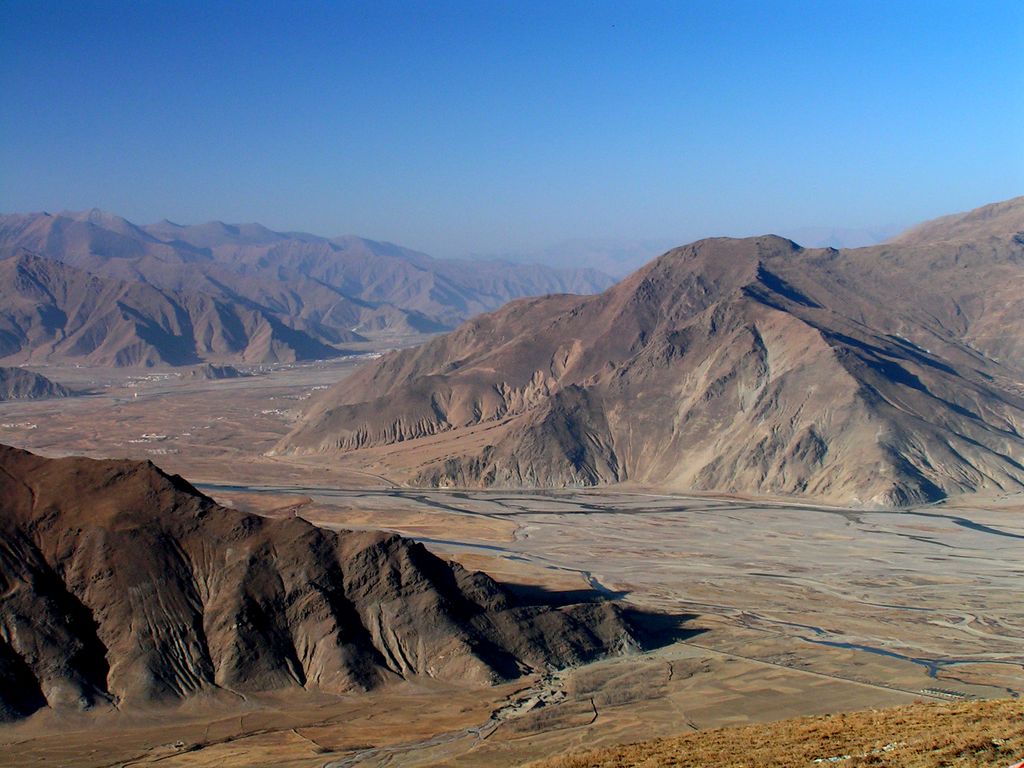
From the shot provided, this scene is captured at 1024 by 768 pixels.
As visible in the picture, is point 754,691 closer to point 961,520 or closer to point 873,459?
point 961,520

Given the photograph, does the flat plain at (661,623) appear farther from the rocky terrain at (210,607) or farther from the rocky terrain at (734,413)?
the rocky terrain at (734,413)

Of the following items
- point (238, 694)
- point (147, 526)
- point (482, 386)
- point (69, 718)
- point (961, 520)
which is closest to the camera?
point (69, 718)

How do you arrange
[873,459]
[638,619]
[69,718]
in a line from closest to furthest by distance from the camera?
[69,718] → [638,619] → [873,459]

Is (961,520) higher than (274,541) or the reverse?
the reverse

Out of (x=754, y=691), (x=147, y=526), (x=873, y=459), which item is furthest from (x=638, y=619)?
→ (x=873, y=459)

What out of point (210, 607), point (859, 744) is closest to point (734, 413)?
point (210, 607)

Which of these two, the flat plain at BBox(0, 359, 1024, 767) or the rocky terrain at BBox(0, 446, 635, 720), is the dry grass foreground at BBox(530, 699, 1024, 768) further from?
the rocky terrain at BBox(0, 446, 635, 720)

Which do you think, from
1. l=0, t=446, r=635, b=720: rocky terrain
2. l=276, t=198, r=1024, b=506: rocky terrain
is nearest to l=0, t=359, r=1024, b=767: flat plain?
l=0, t=446, r=635, b=720: rocky terrain
